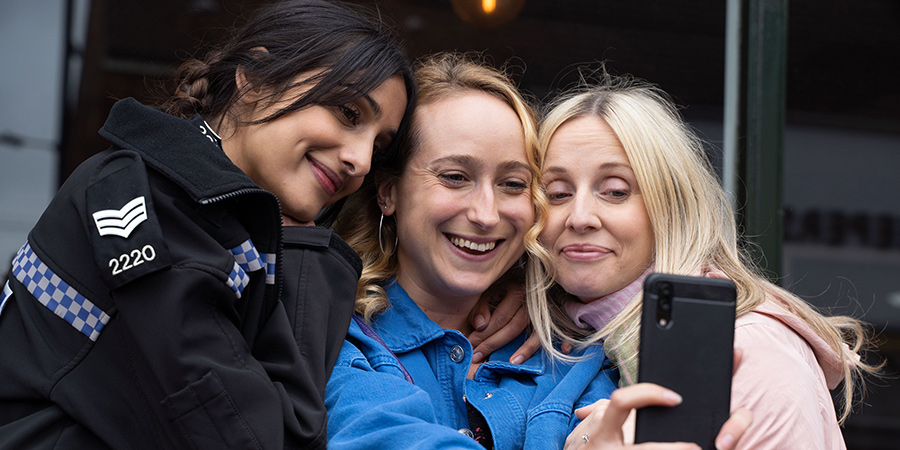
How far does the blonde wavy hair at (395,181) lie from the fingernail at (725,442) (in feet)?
3.00

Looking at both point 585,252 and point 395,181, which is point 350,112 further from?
point 585,252

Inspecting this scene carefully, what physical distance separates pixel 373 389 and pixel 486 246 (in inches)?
22.4

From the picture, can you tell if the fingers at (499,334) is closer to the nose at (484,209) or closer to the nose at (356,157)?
the nose at (484,209)

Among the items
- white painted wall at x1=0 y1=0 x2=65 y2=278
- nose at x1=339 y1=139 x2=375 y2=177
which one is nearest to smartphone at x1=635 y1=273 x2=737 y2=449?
nose at x1=339 y1=139 x2=375 y2=177

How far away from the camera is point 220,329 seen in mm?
1214

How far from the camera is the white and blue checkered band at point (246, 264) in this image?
1.25m

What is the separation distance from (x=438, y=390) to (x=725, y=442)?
35.1 inches

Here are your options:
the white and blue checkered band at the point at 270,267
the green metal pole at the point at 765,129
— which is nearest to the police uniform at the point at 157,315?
the white and blue checkered band at the point at 270,267

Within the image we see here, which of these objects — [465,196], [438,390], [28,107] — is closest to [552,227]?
[465,196]

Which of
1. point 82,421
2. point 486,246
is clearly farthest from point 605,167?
point 82,421

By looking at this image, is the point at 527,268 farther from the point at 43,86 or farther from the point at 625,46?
the point at 43,86

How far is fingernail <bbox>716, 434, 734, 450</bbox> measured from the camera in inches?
39.4

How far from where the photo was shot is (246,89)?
65.3 inches

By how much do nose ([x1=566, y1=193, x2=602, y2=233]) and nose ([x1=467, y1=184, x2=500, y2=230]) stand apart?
0.18m
